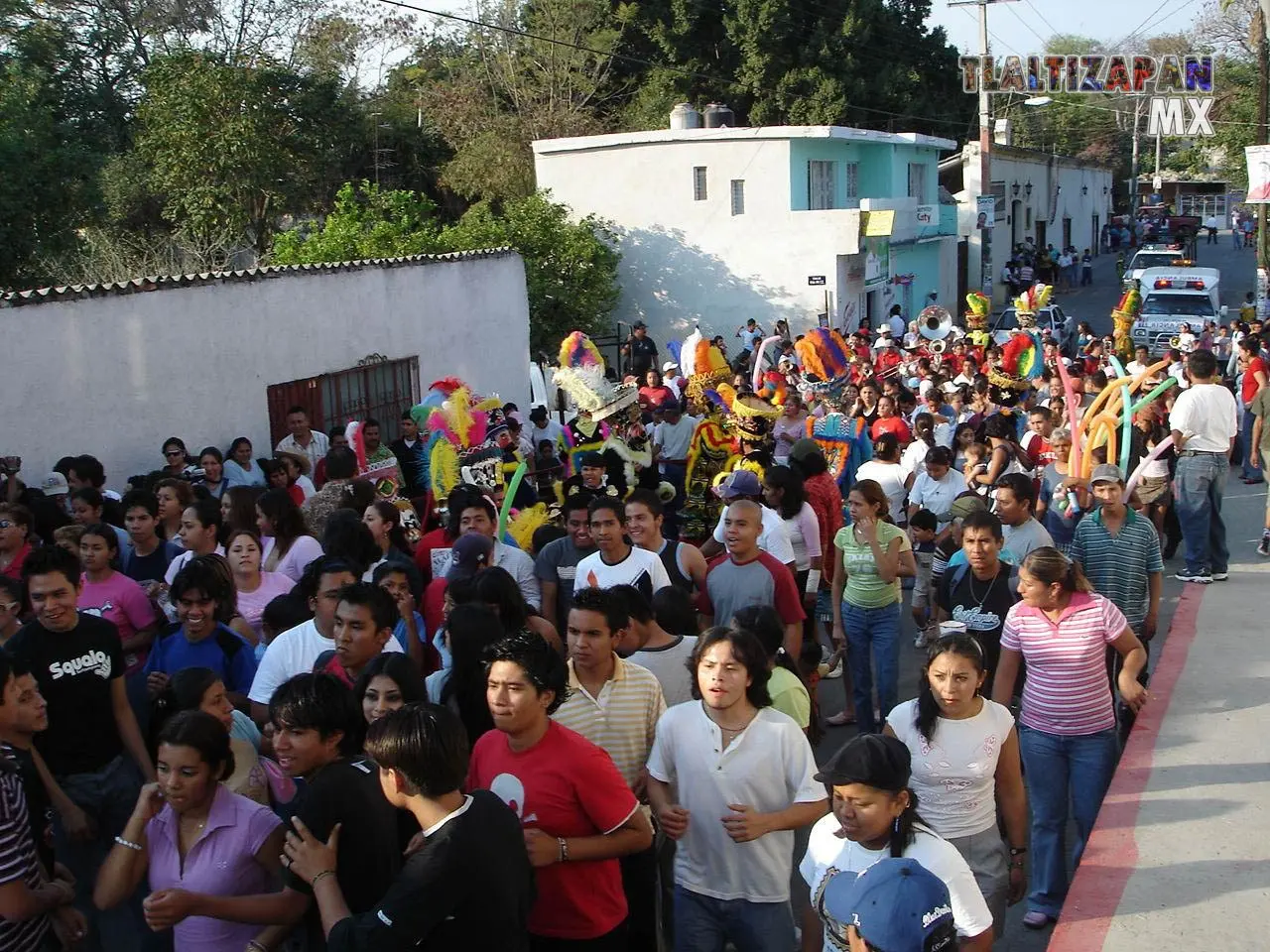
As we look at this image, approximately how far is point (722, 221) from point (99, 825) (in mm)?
24445

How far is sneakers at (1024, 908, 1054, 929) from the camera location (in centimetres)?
543

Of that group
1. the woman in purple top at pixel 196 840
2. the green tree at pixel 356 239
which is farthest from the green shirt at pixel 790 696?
the green tree at pixel 356 239

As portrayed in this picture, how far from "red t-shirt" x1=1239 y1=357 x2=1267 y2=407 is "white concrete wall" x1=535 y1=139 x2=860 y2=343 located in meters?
14.0

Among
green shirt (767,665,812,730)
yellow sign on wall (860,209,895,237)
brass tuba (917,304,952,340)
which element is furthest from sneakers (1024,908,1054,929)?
yellow sign on wall (860,209,895,237)

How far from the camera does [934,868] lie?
3580mm

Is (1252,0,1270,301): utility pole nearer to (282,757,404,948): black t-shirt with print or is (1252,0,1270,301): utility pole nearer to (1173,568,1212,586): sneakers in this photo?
(1173,568,1212,586): sneakers

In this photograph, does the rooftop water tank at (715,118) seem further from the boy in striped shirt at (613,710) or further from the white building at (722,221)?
the boy in striped shirt at (613,710)

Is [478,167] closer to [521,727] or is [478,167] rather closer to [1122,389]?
[1122,389]

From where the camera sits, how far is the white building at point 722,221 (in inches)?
1096

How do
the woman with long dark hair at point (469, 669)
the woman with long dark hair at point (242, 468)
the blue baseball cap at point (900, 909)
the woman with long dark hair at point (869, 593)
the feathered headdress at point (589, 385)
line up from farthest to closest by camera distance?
1. the feathered headdress at point (589, 385)
2. the woman with long dark hair at point (242, 468)
3. the woman with long dark hair at point (869, 593)
4. the woman with long dark hair at point (469, 669)
5. the blue baseball cap at point (900, 909)

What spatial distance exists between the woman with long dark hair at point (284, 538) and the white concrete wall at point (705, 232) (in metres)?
22.1

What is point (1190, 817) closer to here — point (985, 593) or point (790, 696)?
point (985, 593)

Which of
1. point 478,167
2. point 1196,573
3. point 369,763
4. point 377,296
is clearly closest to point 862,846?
point 369,763

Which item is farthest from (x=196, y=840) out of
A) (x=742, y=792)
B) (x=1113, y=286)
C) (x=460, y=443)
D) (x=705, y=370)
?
(x=1113, y=286)
